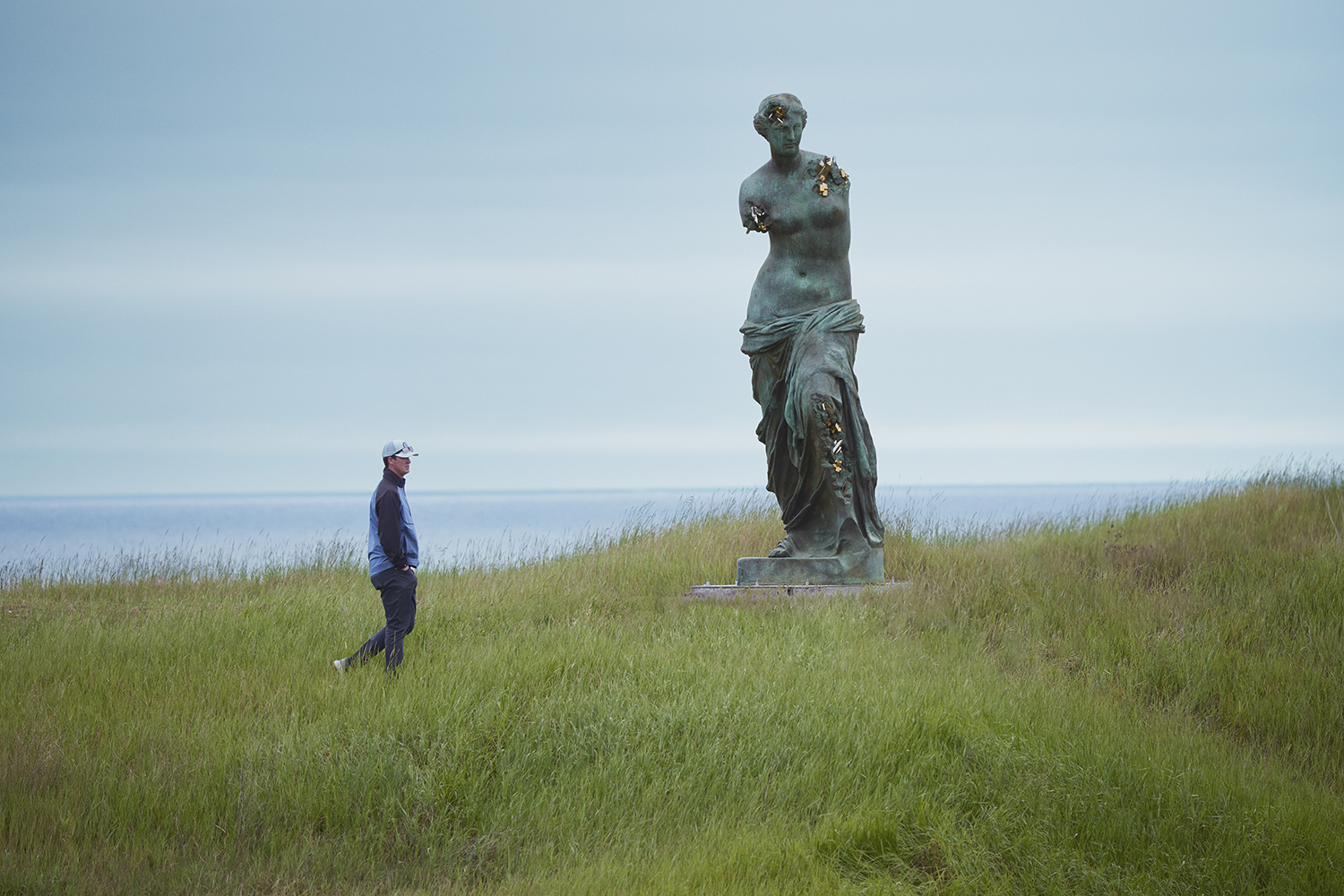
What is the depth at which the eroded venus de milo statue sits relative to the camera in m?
8.53

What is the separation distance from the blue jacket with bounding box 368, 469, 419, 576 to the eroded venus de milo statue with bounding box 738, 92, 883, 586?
3.03m

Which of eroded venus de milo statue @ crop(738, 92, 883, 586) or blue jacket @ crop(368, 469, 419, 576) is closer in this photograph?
blue jacket @ crop(368, 469, 419, 576)

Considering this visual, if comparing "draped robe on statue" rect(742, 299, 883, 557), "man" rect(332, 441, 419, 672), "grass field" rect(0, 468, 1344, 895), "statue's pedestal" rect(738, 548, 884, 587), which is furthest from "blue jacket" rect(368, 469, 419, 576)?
"draped robe on statue" rect(742, 299, 883, 557)

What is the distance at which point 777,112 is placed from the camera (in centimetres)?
862

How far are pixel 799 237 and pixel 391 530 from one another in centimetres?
406

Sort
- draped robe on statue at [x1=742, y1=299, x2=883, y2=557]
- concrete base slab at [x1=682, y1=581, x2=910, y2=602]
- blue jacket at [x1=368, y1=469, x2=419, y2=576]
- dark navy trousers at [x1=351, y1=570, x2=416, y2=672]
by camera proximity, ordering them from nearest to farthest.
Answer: blue jacket at [x1=368, y1=469, x2=419, y2=576]
dark navy trousers at [x1=351, y1=570, x2=416, y2=672]
concrete base slab at [x1=682, y1=581, x2=910, y2=602]
draped robe on statue at [x1=742, y1=299, x2=883, y2=557]

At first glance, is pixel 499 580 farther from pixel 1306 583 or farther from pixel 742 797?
pixel 1306 583

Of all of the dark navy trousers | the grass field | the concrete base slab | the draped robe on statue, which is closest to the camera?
the grass field

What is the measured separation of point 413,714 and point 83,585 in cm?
650

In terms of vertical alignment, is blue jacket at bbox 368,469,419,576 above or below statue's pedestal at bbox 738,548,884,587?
above

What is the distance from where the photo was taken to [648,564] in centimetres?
1009

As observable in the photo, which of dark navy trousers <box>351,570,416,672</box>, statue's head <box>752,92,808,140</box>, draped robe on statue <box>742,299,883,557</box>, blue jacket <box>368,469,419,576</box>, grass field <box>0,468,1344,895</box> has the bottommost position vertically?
grass field <box>0,468,1344,895</box>

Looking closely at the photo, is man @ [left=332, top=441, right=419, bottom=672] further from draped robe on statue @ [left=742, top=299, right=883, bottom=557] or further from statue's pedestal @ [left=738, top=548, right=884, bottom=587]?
draped robe on statue @ [left=742, top=299, right=883, bottom=557]

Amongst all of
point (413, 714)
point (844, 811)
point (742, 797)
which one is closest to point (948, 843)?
point (844, 811)
